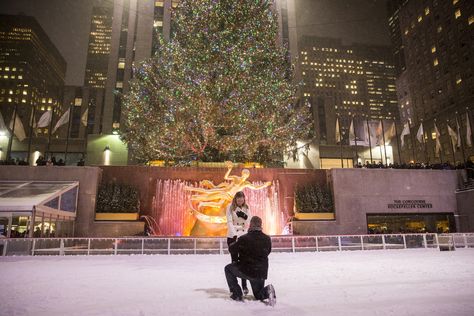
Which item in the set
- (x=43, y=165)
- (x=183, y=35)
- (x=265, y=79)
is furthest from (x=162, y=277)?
(x=183, y=35)

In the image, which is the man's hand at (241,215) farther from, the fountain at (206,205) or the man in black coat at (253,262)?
the fountain at (206,205)

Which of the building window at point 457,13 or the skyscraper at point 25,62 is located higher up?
the skyscraper at point 25,62

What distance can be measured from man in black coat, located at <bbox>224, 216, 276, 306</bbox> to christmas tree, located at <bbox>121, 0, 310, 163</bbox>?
20.1 meters

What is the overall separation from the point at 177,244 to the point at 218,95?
13843 mm

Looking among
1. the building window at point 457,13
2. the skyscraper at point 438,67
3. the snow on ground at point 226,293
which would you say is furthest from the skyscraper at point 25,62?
the snow on ground at point 226,293

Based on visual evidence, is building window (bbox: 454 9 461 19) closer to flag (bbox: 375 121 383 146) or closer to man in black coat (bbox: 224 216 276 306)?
flag (bbox: 375 121 383 146)

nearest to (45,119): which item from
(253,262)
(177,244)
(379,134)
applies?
(177,244)

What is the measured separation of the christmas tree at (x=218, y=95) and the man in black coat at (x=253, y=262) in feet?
65.9

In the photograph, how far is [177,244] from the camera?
14766 millimetres

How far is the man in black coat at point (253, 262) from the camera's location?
16.7 ft

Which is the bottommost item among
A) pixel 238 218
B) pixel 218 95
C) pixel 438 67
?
pixel 238 218

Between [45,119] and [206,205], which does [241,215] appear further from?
[45,119]

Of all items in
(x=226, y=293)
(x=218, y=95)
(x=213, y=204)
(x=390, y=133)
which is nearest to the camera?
(x=226, y=293)

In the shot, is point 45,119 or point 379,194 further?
point 45,119
